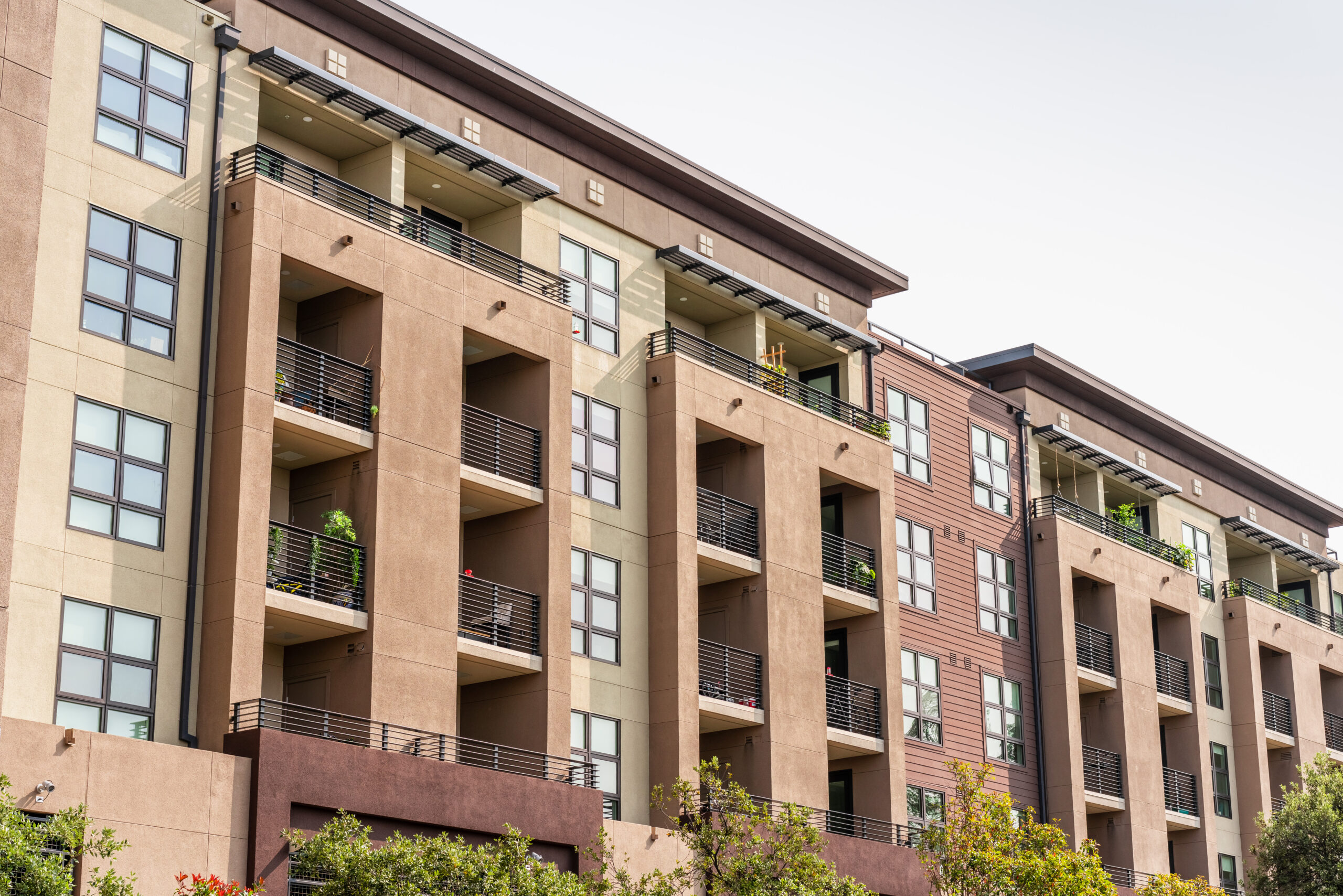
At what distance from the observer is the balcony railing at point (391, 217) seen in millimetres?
30484

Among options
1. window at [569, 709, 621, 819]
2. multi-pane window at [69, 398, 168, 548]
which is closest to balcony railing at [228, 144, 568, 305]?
multi-pane window at [69, 398, 168, 548]

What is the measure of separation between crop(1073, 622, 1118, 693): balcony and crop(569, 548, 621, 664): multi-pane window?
17074 millimetres

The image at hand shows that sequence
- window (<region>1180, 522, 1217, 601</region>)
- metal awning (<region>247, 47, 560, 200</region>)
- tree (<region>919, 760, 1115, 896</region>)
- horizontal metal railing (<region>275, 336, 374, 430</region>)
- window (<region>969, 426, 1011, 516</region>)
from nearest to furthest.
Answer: horizontal metal railing (<region>275, 336, 374, 430</region>), metal awning (<region>247, 47, 560, 200</region>), tree (<region>919, 760, 1115, 896</region>), window (<region>969, 426, 1011, 516</region>), window (<region>1180, 522, 1217, 601</region>)

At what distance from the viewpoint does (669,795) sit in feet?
114

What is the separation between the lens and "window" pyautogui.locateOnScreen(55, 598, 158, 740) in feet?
85.4

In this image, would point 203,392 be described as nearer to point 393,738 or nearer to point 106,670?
point 106,670

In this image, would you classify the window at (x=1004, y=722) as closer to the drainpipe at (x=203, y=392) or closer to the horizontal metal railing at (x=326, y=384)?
the horizontal metal railing at (x=326, y=384)

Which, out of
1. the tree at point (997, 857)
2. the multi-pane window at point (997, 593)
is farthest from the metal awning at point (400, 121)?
the multi-pane window at point (997, 593)

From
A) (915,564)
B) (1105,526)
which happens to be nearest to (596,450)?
(915,564)

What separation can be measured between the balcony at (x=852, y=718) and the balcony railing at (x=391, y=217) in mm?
11516

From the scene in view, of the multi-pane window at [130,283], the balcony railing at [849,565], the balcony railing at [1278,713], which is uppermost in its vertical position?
the multi-pane window at [130,283]

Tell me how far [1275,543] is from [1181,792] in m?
12.3

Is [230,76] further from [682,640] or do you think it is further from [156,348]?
[682,640]

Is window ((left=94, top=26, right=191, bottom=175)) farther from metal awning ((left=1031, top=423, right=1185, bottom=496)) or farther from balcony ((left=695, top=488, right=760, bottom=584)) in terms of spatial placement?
metal awning ((left=1031, top=423, right=1185, bottom=496))
